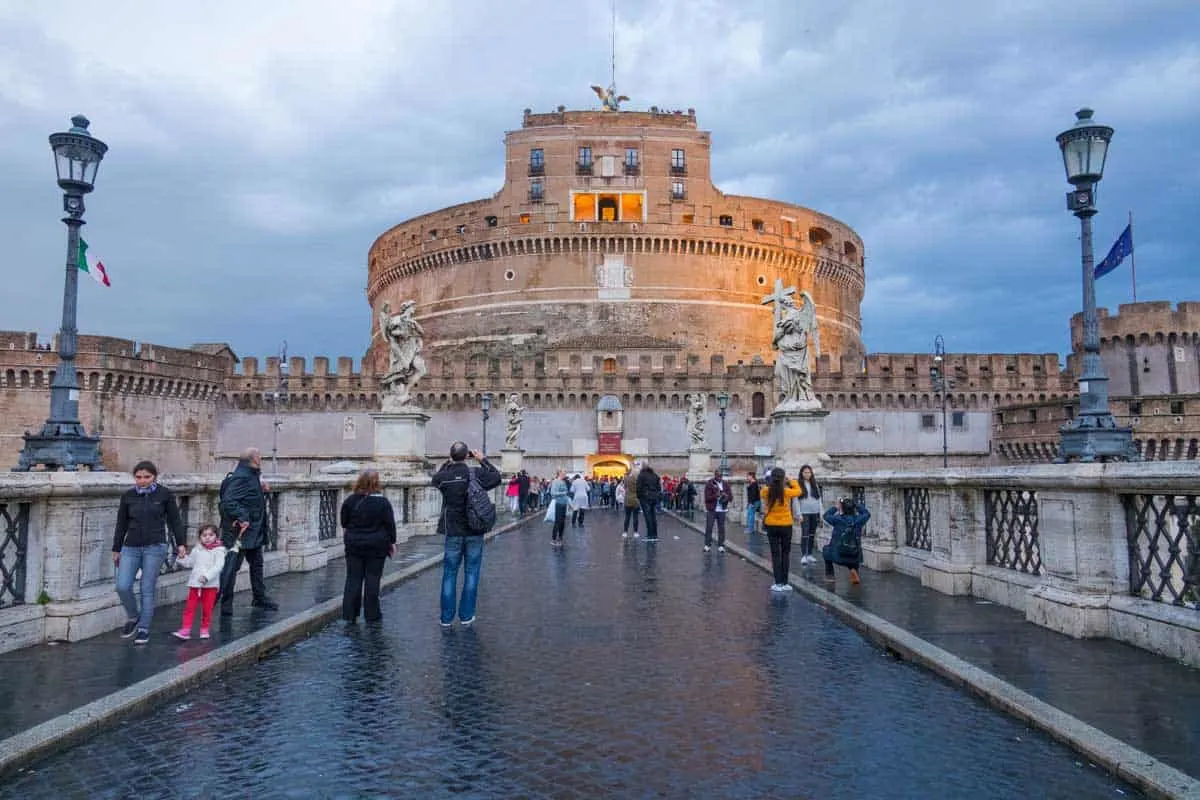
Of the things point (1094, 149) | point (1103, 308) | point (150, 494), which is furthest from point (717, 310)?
point (150, 494)

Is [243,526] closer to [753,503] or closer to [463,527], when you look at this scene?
[463,527]

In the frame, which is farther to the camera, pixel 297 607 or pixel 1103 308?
pixel 1103 308

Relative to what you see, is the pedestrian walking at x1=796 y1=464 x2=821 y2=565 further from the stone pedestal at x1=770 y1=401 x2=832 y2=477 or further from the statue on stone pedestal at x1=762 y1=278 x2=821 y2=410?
the statue on stone pedestal at x1=762 y1=278 x2=821 y2=410

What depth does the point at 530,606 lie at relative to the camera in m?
8.48

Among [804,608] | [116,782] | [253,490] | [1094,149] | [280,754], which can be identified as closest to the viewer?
[116,782]

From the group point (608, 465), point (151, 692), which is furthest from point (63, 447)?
point (608, 465)

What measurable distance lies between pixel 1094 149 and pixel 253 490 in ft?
28.0

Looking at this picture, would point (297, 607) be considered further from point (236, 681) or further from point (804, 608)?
point (804, 608)

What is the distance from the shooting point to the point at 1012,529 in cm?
776

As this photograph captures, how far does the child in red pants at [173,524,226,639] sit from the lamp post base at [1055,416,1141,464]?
22.7ft

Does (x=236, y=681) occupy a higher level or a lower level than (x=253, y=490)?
lower

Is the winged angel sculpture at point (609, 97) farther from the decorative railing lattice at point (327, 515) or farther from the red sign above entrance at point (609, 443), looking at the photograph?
the decorative railing lattice at point (327, 515)

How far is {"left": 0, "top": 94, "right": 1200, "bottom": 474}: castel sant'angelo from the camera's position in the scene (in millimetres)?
45250

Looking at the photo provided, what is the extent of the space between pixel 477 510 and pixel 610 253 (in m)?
51.2
